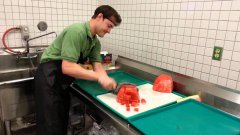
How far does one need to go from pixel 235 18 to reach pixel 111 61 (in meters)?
1.06

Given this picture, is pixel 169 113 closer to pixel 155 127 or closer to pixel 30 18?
pixel 155 127

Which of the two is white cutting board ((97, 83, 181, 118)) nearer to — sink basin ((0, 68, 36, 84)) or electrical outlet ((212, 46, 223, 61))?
electrical outlet ((212, 46, 223, 61))

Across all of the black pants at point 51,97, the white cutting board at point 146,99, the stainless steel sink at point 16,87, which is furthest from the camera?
the stainless steel sink at point 16,87

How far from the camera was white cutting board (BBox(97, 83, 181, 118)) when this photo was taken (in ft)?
3.20

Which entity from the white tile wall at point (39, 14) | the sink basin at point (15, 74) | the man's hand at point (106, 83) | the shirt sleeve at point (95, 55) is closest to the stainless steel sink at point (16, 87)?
the sink basin at point (15, 74)

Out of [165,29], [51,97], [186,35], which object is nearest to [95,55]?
[51,97]

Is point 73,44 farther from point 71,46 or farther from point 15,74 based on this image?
point 15,74

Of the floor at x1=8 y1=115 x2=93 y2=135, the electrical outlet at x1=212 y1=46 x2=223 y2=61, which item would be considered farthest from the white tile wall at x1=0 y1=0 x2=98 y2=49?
the electrical outlet at x1=212 y1=46 x2=223 y2=61

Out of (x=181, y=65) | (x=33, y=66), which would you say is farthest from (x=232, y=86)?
(x=33, y=66)

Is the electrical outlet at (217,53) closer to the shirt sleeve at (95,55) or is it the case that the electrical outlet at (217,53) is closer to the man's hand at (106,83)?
the man's hand at (106,83)

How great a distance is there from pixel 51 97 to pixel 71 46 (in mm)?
358

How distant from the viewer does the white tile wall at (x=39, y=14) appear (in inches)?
63.4

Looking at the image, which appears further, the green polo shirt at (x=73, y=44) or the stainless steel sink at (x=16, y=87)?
the stainless steel sink at (x=16, y=87)

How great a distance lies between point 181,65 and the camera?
4.26ft
